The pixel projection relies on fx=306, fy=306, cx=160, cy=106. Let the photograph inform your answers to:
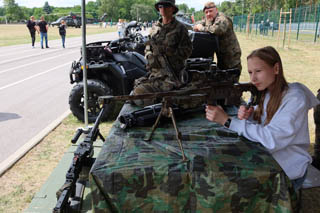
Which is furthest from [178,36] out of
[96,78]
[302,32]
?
[302,32]

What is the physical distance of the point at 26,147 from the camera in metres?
4.38

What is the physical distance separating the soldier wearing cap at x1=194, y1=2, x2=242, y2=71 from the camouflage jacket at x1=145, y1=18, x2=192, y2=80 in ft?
3.70

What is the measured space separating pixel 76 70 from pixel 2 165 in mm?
1929

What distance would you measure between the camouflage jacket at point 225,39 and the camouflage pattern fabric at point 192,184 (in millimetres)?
3109

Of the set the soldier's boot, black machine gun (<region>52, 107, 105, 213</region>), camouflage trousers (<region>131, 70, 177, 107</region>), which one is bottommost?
black machine gun (<region>52, 107, 105, 213</region>)

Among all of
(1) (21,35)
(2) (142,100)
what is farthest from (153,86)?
(1) (21,35)

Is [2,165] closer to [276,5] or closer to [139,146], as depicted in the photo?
[139,146]

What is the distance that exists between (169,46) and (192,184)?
88.2 inches

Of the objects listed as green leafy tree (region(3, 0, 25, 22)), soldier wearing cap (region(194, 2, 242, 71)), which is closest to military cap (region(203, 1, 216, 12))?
soldier wearing cap (region(194, 2, 242, 71))

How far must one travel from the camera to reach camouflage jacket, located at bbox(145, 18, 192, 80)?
3.79 meters

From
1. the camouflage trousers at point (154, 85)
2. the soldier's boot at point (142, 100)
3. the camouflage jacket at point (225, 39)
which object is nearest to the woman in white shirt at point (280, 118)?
the soldier's boot at point (142, 100)

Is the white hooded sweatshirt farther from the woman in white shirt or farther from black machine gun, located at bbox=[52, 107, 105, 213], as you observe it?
black machine gun, located at bbox=[52, 107, 105, 213]

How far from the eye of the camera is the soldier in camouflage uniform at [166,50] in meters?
3.71

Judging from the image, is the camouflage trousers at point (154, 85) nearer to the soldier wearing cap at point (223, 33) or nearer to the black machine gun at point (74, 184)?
the black machine gun at point (74, 184)
